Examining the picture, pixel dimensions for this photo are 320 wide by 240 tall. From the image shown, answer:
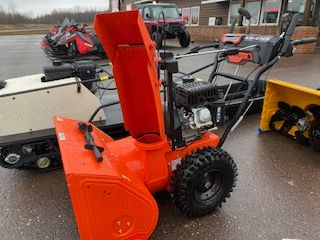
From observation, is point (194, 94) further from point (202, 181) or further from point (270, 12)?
point (270, 12)

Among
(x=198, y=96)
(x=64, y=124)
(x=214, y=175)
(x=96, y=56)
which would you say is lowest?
(x=96, y=56)

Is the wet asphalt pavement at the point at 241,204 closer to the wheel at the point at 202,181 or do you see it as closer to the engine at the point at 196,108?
the wheel at the point at 202,181

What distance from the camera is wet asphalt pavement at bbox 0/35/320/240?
2.13 m

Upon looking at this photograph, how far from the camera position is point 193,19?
744 inches

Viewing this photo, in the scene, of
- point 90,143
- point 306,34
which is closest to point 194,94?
point 90,143

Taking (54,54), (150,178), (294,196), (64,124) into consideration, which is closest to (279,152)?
(294,196)

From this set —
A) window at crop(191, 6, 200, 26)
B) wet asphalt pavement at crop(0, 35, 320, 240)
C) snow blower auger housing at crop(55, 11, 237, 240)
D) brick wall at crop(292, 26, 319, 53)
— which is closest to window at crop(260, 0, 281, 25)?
brick wall at crop(292, 26, 319, 53)

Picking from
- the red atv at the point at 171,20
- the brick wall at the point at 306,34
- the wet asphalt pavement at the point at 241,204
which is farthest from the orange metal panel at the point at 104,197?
the red atv at the point at 171,20

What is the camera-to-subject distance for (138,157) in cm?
211

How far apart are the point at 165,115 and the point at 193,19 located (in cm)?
1817

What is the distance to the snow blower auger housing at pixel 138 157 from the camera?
1.58 metres

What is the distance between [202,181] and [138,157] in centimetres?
51

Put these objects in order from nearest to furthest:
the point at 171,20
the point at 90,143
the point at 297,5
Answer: the point at 90,143, the point at 297,5, the point at 171,20

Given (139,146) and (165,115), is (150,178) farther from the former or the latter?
(165,115)
